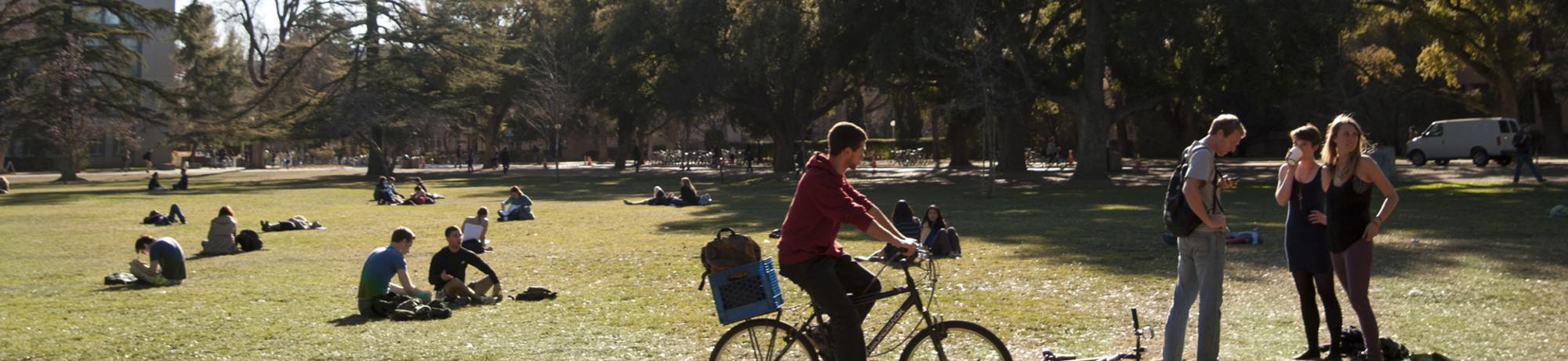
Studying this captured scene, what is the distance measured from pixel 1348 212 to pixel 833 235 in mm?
3201

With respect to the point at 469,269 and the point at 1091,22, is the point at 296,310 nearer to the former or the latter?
the point at 469,269

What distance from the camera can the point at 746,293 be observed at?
6641 millimetres

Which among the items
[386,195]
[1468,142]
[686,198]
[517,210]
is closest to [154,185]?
[386,195]

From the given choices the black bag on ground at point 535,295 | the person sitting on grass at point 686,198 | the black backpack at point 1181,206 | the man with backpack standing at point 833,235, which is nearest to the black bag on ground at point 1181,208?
the black backpack at point 1181,206

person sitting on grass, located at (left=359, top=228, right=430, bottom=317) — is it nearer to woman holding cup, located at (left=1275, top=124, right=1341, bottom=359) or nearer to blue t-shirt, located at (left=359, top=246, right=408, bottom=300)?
blue t-shirt, located at (left=359, top=246, right=408, bottom=300)

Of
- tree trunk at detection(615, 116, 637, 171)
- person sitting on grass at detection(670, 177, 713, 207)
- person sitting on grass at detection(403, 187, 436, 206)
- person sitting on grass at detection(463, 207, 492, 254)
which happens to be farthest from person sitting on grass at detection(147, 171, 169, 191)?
person sitting on grass at detection(463, 207, 492, 254)

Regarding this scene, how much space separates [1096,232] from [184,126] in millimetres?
41472

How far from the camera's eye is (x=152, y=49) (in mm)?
87562

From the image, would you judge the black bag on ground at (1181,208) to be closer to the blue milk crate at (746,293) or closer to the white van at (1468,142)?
the blue milk crate at (746,293)

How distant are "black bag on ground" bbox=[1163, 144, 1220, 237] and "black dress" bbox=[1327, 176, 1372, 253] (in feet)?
2.94

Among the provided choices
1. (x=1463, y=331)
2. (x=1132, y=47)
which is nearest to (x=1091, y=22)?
(x=1132, y=47)

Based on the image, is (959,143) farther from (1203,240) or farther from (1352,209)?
(1203,240)

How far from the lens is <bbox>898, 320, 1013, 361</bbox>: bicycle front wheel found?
6812 mm

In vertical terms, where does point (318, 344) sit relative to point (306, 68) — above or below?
below
